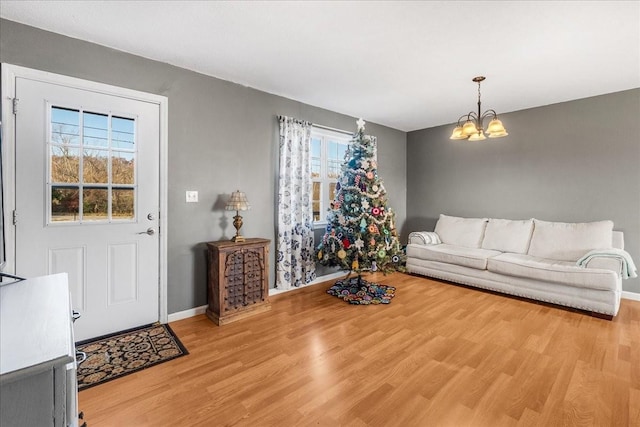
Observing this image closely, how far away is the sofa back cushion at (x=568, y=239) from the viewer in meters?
3.48

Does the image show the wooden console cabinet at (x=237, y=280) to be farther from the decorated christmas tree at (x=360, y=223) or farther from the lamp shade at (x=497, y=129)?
the lamp shade at (x=497, y=129)

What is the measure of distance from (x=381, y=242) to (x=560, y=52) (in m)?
2.49

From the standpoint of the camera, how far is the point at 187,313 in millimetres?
2990

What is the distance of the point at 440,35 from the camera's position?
234 cm

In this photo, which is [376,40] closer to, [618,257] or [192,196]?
[192,196]

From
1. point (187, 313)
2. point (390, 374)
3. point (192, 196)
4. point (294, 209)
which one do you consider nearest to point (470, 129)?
point (294, 209)

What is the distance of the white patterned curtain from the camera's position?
368 centimetres

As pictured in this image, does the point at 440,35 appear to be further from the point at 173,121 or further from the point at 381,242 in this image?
the point at 173,121

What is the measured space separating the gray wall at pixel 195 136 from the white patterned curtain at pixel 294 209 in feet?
0.38

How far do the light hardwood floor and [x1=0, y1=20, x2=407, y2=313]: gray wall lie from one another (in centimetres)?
79

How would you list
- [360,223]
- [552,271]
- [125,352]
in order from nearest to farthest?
[125,352], [552,271], [360,223]

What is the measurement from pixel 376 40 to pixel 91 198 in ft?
8.97

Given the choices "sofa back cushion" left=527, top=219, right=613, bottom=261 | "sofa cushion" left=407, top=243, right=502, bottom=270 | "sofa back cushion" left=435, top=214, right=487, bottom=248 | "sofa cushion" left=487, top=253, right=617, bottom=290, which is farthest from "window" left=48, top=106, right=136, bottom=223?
"sofa back cushion" left=527, top=219, right=613, bottom=261

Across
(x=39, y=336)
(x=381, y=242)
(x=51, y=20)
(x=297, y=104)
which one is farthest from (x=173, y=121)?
(x=381, y=242)
